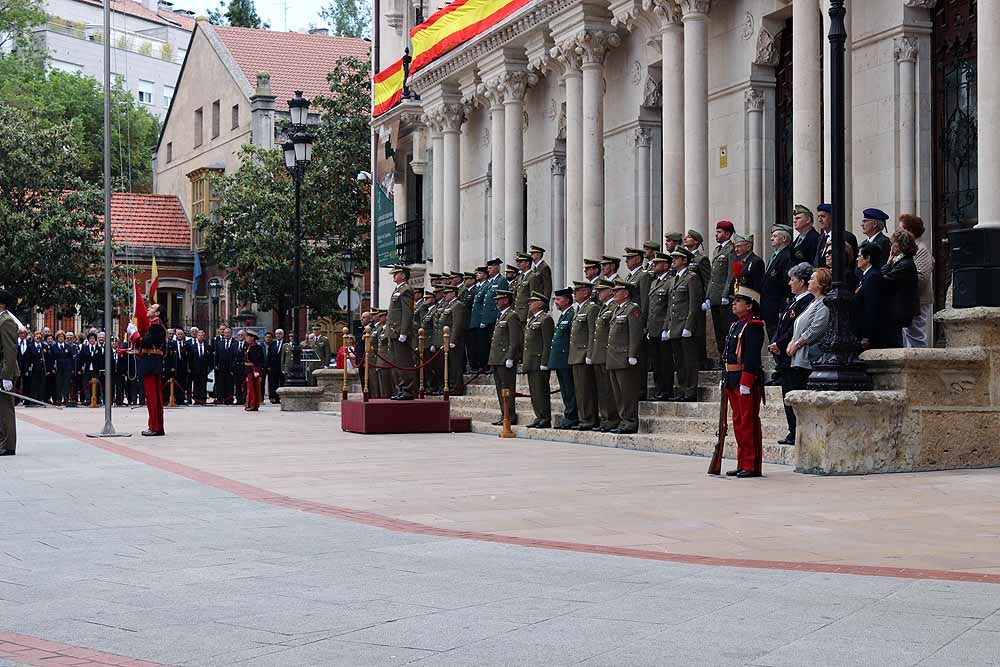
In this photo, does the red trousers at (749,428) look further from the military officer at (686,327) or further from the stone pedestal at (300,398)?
the stone pedestal at (300,398)

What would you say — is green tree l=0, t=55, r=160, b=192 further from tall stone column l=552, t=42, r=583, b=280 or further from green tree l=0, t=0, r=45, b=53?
tall stone column l=552, t=42, r=583, b=280

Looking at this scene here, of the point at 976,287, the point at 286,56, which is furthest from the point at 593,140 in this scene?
the point at 286,56

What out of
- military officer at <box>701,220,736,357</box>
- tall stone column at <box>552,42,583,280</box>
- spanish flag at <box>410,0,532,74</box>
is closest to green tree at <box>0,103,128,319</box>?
spanish flag at <box>410,0,532,74</box>

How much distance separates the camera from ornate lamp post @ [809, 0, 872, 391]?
44.3ft

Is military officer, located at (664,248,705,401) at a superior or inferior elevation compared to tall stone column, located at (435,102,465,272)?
inferior

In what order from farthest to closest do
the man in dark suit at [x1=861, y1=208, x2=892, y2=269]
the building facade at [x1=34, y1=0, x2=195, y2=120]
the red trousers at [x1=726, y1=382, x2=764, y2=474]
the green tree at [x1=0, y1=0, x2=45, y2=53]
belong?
the building facade at [x1=34, y1=0, x2=195, y2=120] < the green tree at [x1=0, y1=0, x2=45, y2=53] < the man in dark suit at [x1=861, y1=208, x2=892, y2=269] < the red trousers at [x1=726, y1=382, x2=764, y2=474]

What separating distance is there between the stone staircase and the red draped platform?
2.12 feet

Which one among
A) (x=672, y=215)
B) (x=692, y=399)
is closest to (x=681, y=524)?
(x=692, y=399)

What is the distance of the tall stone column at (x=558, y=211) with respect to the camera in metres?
30.0

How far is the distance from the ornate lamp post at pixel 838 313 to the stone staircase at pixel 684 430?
4.47 ft

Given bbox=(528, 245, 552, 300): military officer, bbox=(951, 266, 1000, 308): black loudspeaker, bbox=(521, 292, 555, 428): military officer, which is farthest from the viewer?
bbox=(528, 245, 552, 300): military officer

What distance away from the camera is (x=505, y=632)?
21.8ft

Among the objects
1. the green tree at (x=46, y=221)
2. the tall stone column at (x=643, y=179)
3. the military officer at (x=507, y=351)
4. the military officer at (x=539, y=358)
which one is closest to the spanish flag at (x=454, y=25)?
the tall stone column at (x=643, y=179)

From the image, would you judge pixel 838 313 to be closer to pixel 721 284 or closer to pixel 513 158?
pixel 721 284
